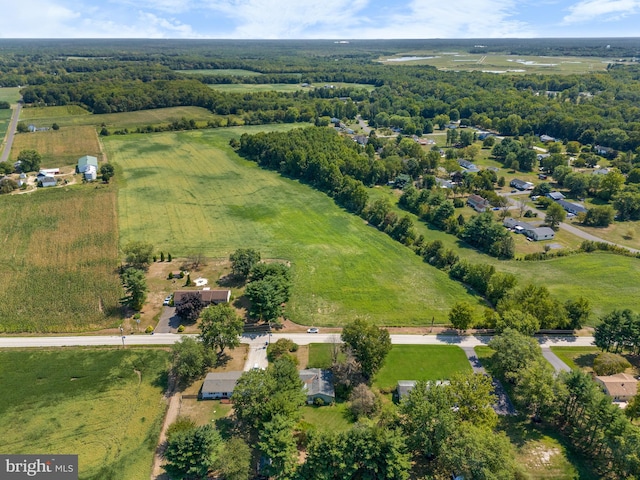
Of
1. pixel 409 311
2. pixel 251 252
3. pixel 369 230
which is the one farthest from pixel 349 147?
pixel 409 311

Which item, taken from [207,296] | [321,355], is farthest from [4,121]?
[321,355]

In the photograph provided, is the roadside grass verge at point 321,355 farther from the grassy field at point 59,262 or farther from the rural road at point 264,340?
the grassy field at point 59,262

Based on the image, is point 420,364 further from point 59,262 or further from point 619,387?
point 59,262

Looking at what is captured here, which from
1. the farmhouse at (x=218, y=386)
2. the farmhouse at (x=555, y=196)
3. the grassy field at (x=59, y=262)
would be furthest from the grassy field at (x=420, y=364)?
the farmhouse at (x=555, y=196)

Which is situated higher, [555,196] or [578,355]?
[555,196]

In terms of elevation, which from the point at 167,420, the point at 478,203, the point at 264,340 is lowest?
the point at 167,420

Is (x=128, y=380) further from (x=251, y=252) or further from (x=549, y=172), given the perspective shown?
(x=549, y=172)
